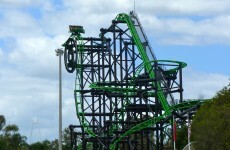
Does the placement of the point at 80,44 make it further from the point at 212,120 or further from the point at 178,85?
the point at 212,120

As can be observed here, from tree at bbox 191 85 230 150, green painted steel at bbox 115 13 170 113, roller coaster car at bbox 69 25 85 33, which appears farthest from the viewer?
roller coaster car at bbox 69 25 85 33

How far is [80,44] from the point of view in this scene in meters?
60.0

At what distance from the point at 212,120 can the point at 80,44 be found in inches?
929

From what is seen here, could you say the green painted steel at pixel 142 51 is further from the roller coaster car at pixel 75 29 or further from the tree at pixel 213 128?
Result: the tree at pixel 213 128

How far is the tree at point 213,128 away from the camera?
38.4 metres

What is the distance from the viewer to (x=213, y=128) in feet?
127

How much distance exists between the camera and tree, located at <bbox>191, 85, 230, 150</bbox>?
126 ft

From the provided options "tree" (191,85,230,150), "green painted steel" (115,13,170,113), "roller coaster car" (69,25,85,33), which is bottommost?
"tree" (191,85,230,150)

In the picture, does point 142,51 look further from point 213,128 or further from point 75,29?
point 213,128

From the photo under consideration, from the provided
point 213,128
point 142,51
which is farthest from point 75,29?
point 213,128

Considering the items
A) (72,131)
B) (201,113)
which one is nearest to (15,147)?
(72,131)

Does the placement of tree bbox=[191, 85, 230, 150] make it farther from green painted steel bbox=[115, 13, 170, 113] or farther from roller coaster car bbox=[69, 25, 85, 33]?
roller coaster car bbox=[69, 25, 85, 33]

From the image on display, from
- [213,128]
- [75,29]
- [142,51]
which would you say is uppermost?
[75,29]

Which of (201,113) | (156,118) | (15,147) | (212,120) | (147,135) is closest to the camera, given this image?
(212,120)
